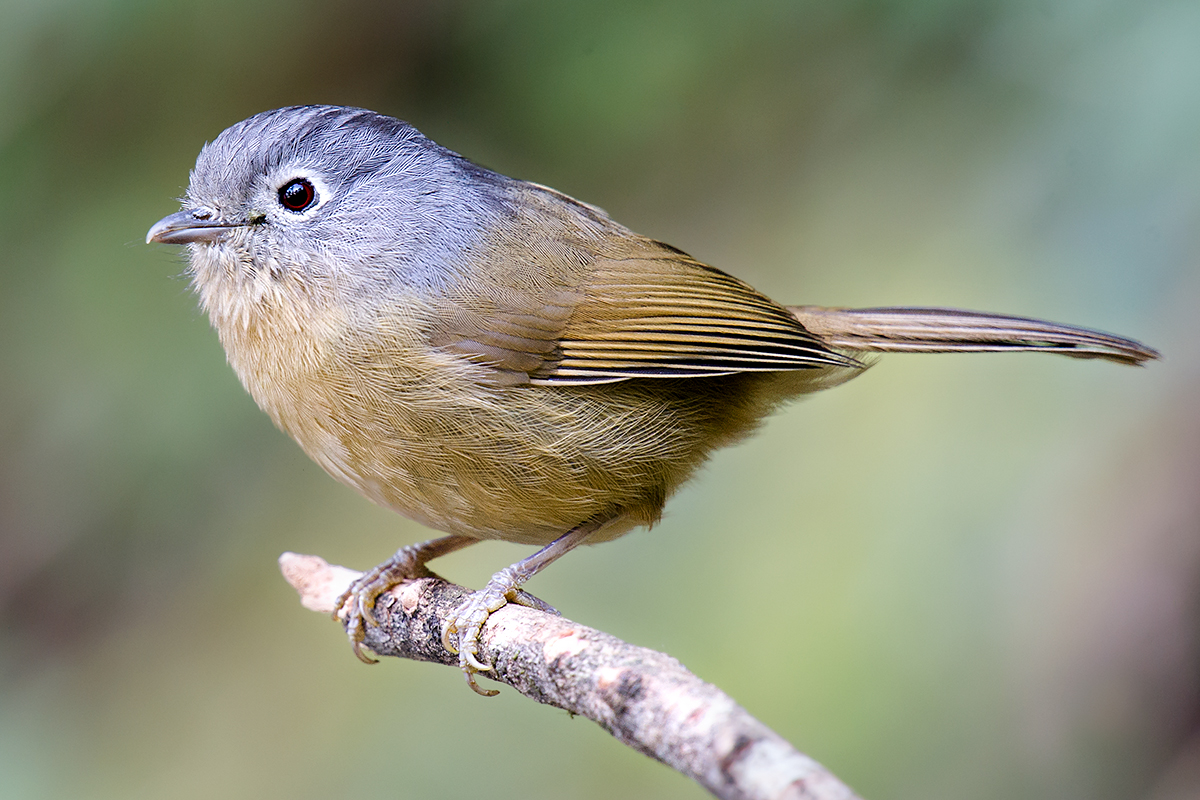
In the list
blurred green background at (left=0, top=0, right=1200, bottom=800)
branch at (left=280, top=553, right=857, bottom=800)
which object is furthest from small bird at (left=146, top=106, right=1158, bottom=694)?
blurred green background at (left=0, top=0, right=1200, bottom=800)

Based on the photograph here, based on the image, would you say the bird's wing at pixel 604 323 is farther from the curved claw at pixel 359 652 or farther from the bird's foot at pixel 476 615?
the curved claw at pixel 359 652

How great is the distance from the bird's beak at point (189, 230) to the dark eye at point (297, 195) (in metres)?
0.14

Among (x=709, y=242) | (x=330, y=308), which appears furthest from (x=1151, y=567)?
(x=330, y=308)

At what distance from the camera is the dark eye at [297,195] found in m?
3.11

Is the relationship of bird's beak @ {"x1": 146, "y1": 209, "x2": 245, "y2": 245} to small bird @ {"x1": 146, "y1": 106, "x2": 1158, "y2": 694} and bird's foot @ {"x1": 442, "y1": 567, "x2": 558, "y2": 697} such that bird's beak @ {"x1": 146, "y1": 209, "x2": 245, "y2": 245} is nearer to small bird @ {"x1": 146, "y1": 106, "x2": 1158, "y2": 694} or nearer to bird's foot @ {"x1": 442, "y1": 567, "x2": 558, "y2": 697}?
small bird @ {"x1": 146, "y1": 106, "x2": 1158, "y2": 694}

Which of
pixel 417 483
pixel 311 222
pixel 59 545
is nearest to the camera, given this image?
pixel 417 483

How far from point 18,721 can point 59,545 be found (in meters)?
0.79

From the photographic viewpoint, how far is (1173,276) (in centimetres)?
410

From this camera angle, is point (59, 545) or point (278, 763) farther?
point (59, 545)

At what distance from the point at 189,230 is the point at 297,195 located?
1.05 ft

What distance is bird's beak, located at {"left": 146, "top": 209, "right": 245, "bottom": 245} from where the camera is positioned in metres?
3.04

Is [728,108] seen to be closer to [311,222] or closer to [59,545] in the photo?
[311,222]

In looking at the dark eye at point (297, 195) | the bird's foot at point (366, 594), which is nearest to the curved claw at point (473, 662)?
the bird's foot at point (366, 594)

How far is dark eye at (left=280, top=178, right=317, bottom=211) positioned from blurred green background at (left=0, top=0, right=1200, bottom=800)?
1.79ft
